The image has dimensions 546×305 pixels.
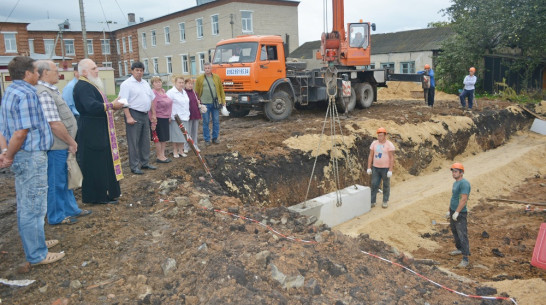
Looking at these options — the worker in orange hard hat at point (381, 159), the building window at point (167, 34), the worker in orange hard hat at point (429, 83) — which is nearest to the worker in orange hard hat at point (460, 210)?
the worker in orange hard hat at point (381, 159)

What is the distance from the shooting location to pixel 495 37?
2033 cm

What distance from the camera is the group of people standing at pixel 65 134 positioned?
12.5 ft

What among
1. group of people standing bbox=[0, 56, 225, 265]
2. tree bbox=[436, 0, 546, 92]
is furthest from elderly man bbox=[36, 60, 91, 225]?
tree bbox=[436, 0, 546, 92]

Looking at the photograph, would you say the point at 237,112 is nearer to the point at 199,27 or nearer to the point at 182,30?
the point at 199,27

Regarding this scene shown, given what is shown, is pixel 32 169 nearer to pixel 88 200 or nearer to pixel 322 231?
pixel 88 200

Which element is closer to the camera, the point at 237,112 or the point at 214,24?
the point at 237,112

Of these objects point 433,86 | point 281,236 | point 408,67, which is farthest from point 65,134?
point 408,67

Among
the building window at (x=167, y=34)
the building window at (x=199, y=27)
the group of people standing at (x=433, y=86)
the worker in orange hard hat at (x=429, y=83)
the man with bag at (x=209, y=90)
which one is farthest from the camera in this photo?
the building window at (x=167, y=34)

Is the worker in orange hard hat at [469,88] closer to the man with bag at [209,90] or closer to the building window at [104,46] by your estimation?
the man with bag at [209,90]

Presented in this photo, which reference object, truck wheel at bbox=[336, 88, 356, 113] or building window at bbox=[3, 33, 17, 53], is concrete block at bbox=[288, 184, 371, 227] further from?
building window at bbox=[3, 33, 17, 53]

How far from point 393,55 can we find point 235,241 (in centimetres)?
2725

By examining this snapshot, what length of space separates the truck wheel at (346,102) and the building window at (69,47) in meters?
36.8

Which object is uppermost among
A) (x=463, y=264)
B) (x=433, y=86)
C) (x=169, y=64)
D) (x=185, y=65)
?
(x=169, y=64)

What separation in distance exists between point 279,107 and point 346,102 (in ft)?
8.73
